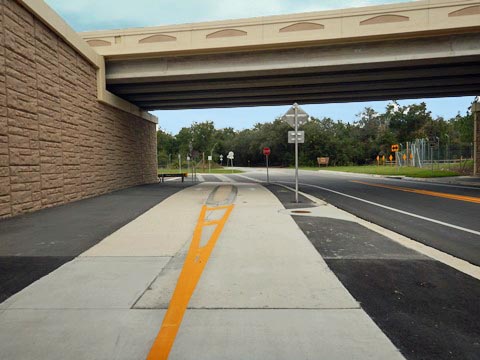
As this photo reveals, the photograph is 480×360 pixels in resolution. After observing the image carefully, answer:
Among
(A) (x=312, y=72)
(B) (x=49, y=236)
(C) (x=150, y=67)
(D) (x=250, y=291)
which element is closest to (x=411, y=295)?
(D) (x=250, y=291)

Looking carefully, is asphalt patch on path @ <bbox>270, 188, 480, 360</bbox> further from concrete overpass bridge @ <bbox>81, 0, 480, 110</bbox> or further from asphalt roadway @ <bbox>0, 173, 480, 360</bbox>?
concrete overpass bridge @ <bbox>81, 0, 480, 110</bbox>

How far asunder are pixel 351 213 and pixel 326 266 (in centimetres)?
575

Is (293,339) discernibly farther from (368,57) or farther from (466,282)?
(368,57)

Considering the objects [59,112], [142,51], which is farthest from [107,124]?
[59,112]

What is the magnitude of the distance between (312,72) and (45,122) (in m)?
11.4

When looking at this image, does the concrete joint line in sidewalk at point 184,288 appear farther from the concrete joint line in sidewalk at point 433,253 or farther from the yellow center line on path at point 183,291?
the concrete joint line in sidewalk at point 433,253

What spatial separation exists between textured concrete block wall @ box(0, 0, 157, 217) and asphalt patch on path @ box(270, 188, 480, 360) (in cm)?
830

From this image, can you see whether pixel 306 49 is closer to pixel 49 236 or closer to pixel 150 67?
pixel 150 67

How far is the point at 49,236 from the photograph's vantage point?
7.00 meters

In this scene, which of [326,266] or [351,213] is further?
[351,213]

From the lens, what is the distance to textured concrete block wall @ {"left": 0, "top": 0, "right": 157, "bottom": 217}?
9.28 meters

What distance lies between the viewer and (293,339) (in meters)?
2.94

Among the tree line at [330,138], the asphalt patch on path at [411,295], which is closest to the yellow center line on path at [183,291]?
the asphalt patch on path at [411,295]

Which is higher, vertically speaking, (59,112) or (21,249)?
(59,112)
